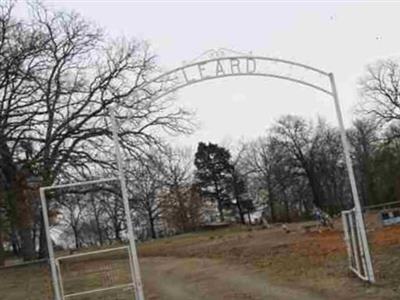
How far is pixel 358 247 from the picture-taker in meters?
16.0

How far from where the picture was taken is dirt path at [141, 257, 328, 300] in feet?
51.1

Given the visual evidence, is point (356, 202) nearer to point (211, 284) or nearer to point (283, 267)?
point (211, 284)

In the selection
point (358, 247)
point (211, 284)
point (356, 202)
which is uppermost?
point (356, 202)

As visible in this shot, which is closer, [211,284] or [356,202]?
[356,202]

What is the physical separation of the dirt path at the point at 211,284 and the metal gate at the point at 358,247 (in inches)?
54.4

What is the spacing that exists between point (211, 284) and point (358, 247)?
4.46m

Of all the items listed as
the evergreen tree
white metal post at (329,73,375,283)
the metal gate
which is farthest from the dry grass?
the evergreen tree

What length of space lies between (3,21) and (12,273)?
38.4ft

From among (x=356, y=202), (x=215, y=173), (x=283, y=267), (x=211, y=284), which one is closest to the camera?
(x=356, y=202)

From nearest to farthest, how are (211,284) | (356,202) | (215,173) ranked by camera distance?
(356,202)
(211,284)
(215,173)

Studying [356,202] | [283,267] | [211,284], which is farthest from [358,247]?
[283,267]

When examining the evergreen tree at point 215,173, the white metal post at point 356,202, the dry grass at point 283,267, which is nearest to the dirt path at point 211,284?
the dry grass at point 283,267

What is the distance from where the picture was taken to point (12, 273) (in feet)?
102

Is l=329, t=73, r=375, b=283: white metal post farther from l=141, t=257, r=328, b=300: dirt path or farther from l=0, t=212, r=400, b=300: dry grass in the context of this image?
l=141, t=257, r=328, b=300: dirt path
